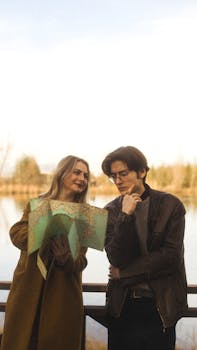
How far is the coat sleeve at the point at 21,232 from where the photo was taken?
1.86 metres

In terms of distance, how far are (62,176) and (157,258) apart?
0.48 m

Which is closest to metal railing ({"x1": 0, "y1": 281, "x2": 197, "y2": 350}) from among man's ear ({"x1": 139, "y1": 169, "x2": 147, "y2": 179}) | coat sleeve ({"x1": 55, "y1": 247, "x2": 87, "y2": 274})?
coat sleeve ({"x1": 55, "y1": 247, "x2": 87, "y2": 274})

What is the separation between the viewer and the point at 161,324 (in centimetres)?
186

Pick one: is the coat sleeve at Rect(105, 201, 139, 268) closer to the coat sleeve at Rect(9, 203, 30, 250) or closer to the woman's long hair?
the woman's long hair

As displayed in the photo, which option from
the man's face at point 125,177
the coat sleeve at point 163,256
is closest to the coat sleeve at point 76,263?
the coat sleeve at point 163,256

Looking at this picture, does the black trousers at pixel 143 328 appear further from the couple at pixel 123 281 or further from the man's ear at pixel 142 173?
the man's ear at pixel 142 173

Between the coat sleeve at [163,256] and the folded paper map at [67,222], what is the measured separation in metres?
0.16

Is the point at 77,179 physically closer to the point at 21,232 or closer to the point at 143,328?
the point at 21,232

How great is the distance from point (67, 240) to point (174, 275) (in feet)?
1.38

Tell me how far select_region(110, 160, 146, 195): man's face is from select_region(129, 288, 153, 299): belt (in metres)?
0.37

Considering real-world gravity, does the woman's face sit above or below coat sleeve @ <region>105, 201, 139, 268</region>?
above

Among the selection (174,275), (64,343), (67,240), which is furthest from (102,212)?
(64,343)

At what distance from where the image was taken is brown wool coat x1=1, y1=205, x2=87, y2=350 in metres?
1.86

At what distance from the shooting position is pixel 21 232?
6.13 ft
